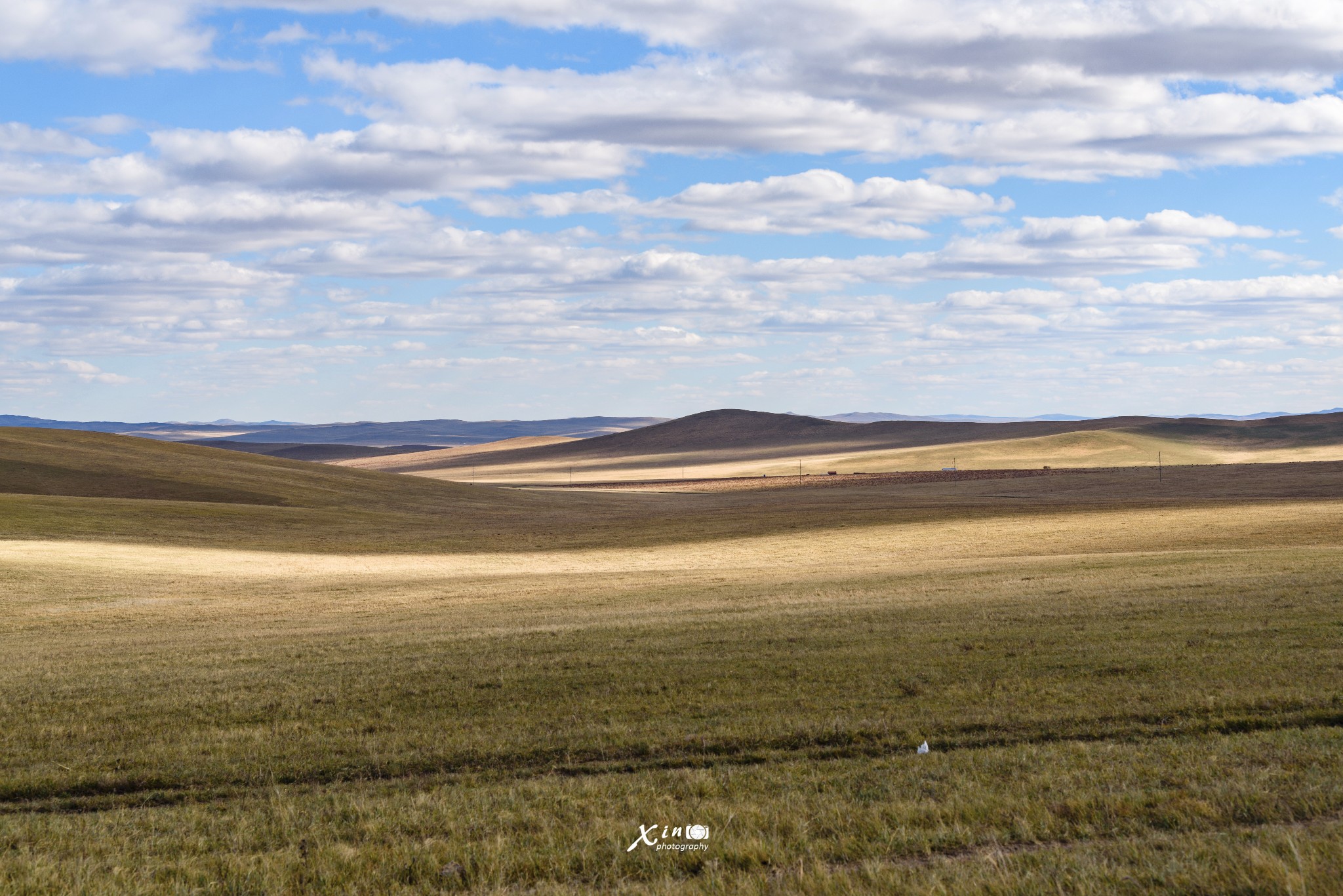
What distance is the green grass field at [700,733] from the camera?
726cm

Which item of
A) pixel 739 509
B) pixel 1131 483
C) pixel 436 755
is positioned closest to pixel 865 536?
pixel 739 509

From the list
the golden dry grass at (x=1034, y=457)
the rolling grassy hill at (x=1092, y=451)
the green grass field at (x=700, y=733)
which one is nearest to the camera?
the green grass field at (x=700, y=733)

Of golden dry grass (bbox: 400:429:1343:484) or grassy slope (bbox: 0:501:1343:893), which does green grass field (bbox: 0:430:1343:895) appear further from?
golden dry grass (bbox: 400:429:1343:484)

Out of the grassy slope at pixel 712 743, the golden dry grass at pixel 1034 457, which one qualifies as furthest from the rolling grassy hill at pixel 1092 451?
the grassy slope at pixel 712 743

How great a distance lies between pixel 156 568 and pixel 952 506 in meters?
44.7

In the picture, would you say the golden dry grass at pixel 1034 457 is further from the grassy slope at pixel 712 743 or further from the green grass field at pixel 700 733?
the grassy slope at pixel 712 743

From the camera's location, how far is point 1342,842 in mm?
6590

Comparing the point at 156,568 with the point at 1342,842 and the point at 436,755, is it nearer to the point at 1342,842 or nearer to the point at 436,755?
the point at 436,755

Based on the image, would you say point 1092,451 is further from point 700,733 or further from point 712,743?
point 712,743

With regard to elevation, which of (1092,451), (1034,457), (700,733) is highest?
(1092,451)

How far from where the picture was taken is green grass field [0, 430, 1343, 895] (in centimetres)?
726

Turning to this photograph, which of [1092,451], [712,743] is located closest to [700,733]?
[712,743]

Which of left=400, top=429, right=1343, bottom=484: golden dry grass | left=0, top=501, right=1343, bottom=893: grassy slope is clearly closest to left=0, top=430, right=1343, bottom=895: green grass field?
left=0, top=501, right=1343, bottom=893: grassy slope

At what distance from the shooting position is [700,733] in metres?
11.4
